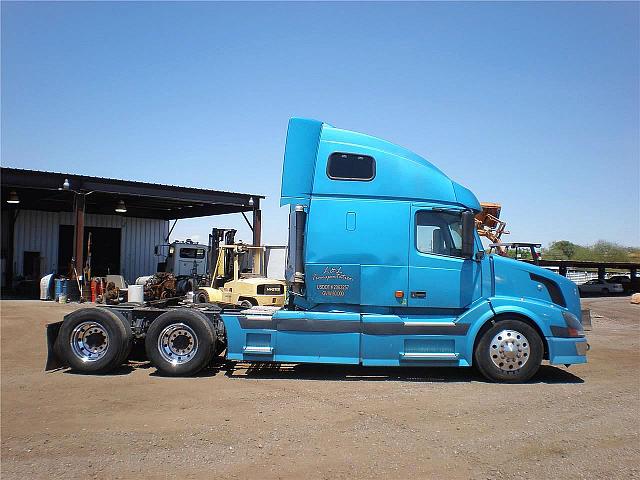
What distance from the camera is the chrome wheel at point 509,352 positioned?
26.7ft

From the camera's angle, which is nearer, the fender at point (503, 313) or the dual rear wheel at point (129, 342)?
the fender at point (503, 313)

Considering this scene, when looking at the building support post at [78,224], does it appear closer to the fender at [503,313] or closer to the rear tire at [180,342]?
the rear tire at [180,342]

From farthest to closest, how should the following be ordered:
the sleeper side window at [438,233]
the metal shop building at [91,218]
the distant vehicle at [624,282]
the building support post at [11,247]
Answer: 1. the distant vehicle at [624,282]
2. the building support post at [11,247]
3. the metal shop building at [91,218]
4. the sleeper side window at [438,233]

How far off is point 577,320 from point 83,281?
20940 mm

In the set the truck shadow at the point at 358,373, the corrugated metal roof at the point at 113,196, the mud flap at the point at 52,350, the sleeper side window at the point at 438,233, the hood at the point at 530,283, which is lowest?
the truck shadow at the point at 358,373

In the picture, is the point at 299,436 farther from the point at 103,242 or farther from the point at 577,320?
the point at 103,242

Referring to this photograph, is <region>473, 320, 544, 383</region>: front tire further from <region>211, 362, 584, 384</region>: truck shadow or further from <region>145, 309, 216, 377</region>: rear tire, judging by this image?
<region>145, 309, 216, 377</region>: rear tire

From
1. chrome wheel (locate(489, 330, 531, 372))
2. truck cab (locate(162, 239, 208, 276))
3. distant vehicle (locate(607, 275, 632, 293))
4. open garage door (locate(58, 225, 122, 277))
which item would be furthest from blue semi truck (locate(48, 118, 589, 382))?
distant vehicle (locate(607, 275, 632, 293))

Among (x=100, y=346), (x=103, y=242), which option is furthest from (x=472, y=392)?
(x=103, y=242)

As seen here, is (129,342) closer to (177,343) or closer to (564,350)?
(177,343)

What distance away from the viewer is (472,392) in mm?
7520

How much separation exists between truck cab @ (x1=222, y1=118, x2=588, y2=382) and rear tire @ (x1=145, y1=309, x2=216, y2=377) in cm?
41

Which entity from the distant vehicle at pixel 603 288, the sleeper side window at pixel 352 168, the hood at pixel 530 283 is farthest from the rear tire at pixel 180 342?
the distant vehicle at pixel 603 288

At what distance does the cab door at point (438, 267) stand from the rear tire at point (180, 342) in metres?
3.45
